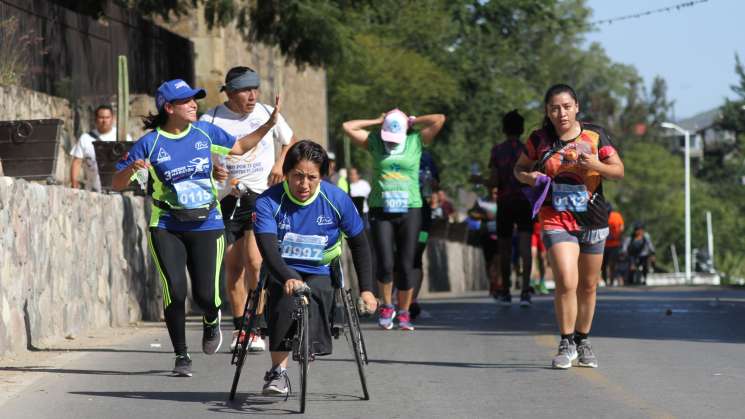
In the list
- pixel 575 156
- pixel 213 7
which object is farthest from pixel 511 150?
pixel 575 156

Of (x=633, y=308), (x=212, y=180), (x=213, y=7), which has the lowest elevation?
(x=633, y=308)

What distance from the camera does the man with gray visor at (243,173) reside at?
1222 cm

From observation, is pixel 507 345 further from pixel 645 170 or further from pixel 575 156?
pixel 645 170

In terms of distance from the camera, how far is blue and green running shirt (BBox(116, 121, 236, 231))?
10.8 metres

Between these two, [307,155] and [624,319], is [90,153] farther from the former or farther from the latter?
[307,155]

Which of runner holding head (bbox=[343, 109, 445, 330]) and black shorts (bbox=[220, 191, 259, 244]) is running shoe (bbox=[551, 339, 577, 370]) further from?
runner holding head (bbox=[343, 109, 445, 330])

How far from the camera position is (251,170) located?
12.4 meters

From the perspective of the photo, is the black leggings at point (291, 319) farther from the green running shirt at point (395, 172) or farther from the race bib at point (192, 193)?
the green running shirt at point (395, 172)

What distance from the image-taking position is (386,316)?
48.1 ft

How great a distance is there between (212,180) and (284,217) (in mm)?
2023

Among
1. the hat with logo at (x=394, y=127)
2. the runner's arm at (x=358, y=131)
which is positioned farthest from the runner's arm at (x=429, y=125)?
the runner's arm at (x=358, y=131)

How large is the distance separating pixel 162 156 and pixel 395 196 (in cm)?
410

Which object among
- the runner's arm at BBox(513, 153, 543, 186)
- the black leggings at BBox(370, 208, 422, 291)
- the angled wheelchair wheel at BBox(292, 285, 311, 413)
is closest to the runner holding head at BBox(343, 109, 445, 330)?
the black leggings at BBox(370, 208, 422, 291)

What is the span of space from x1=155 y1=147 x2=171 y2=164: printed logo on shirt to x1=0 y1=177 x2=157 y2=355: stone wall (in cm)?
141
